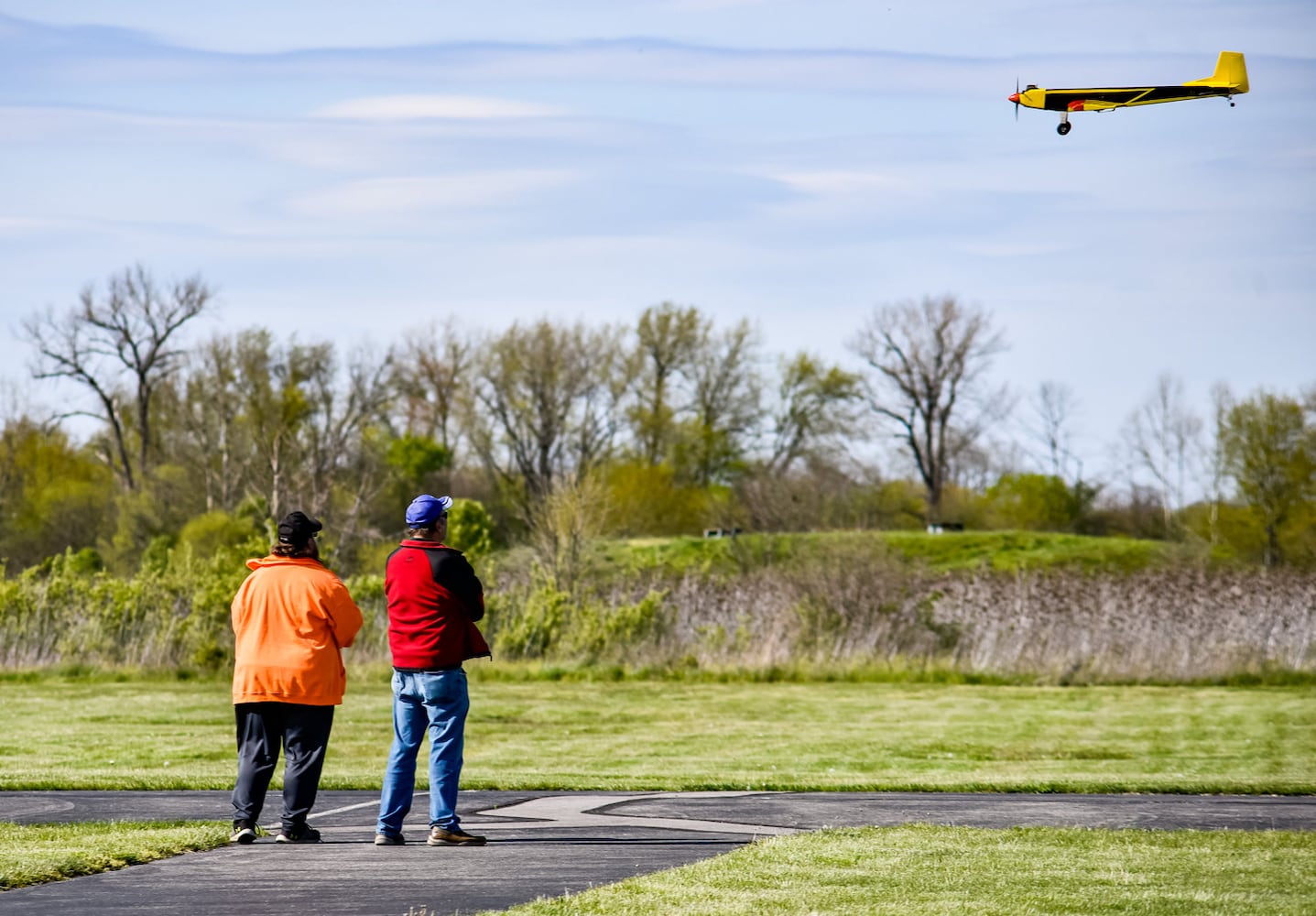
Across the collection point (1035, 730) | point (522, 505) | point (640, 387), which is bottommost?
point (1035, 730)

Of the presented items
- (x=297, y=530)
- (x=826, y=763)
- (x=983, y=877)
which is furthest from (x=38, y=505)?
(x=983, y=877)

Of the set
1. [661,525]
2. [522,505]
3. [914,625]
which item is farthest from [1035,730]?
[661,525]

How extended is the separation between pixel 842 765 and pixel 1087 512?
7120 cm

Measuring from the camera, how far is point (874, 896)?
25.5 feet

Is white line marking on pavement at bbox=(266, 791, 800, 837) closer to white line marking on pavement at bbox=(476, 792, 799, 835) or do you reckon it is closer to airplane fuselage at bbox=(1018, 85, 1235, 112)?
white line marking on pavement at bbox=(476, 792, 799, 835)

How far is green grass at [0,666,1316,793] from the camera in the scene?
14781 mm

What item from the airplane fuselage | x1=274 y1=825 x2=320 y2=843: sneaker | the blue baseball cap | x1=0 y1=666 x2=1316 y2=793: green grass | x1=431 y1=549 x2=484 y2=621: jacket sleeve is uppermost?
the airplane fuselage

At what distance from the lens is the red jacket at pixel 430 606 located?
30.9 feet

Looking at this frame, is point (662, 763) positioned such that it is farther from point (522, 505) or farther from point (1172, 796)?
point (522, 505)

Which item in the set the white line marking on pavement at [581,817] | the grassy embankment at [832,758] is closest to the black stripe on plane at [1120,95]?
the grassy embankment at [832,758]

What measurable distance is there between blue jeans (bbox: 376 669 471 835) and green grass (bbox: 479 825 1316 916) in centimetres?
168

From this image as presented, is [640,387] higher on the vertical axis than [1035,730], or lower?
higher

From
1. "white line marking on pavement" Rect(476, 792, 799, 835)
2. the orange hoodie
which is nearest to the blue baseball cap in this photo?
the orange hoodie

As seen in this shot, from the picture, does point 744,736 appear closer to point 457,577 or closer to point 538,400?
point 457,577
